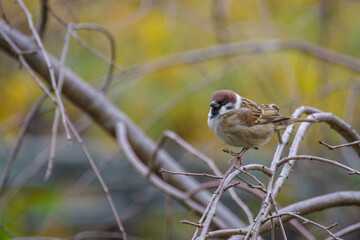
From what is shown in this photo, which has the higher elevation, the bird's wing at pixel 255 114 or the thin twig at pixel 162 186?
the bird's wing at pixel 255 114

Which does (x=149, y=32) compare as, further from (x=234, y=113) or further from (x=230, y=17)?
(x=234, y=113)

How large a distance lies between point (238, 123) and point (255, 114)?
0.15 metres

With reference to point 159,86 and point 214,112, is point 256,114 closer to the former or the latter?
point 214,112

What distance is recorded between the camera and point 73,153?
6.22m

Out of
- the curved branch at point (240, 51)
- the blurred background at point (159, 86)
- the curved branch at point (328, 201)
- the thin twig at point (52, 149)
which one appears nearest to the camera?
the thin twig at point (52, 149)

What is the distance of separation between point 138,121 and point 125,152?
10.1 feet

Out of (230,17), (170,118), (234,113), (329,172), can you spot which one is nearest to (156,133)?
(170,118)

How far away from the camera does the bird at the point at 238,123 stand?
2699mm

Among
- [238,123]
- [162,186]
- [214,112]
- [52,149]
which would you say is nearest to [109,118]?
[162,186]

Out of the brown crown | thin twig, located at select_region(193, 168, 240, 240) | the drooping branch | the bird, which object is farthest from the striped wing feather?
thin twig, located at select_region(193, 168, 240, 240)

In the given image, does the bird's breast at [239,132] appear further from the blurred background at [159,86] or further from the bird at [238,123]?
the blurred background at [159,86]

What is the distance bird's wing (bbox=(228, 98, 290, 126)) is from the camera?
8.99 ft

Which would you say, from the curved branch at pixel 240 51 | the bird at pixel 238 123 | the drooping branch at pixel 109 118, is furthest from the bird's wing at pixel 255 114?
the curved branch at pixel 240 51

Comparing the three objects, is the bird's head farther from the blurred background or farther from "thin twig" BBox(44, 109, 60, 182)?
the blurred background
